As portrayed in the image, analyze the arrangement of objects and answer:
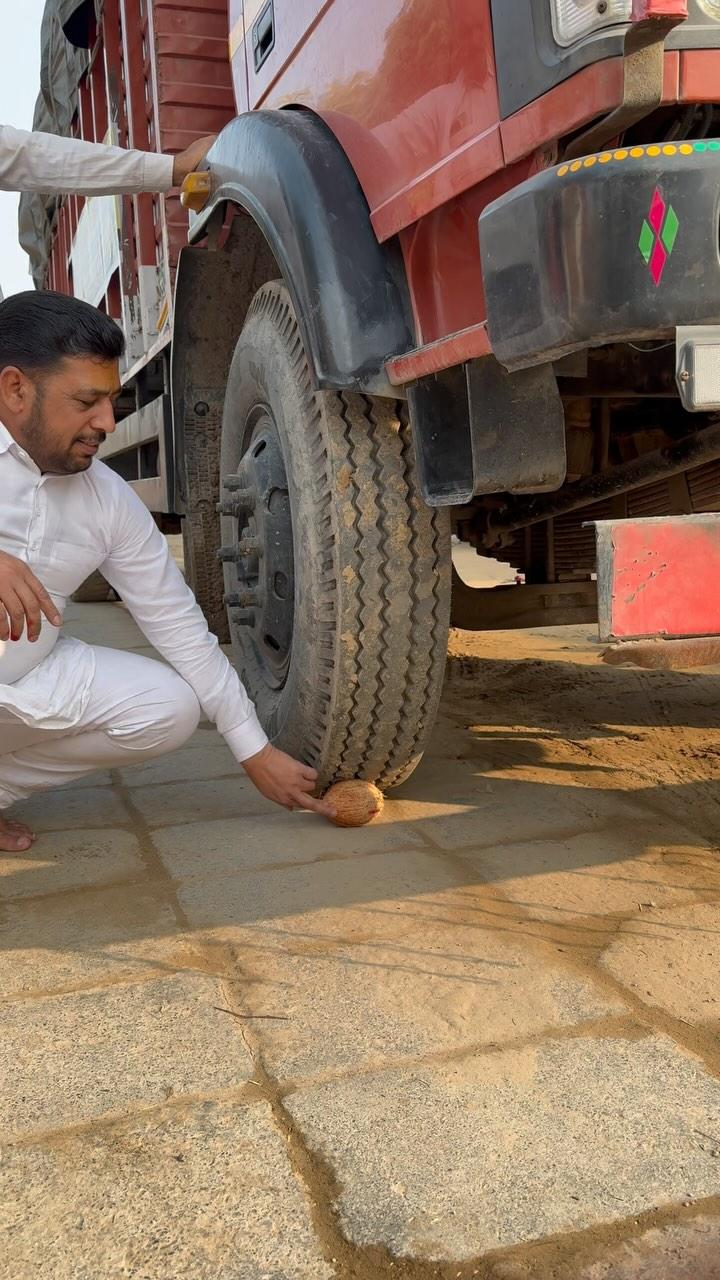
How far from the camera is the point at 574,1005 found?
1.46m

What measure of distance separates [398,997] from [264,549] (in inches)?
49.5

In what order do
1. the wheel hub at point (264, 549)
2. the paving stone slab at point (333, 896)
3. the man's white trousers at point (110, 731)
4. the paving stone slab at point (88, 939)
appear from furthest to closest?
the wheel hub at point (264, 549), the man's white trousers at point (110, 731), the paving stone slab at point (333, 896), the paving stone slab at point (88, 939)

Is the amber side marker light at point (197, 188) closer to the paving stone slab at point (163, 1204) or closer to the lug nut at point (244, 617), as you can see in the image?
the lug nut at point (244, 617)

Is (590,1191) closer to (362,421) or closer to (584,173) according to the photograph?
(584,173)

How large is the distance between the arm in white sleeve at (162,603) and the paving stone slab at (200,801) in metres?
0.22

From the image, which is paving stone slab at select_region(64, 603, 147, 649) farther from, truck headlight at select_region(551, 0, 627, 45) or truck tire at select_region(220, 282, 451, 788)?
truck headlight at select_region(551, 0, 627, 45)

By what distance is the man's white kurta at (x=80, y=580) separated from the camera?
2092 millimetres

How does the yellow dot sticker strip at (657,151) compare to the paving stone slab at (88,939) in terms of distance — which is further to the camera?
the paving stone slab at (88,939)

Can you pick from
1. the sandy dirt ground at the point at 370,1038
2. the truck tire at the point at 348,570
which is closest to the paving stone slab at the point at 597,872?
the sandy dirt ground at the point at 370,1038

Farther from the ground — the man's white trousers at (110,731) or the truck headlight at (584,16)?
the truck headlight at (584,16)

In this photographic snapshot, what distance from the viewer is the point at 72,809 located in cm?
244

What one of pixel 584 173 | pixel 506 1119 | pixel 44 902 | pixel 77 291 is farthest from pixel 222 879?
pixel 77 291

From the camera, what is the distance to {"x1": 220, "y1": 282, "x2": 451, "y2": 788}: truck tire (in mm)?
2014

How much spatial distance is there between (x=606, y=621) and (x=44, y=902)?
1.09 metres
